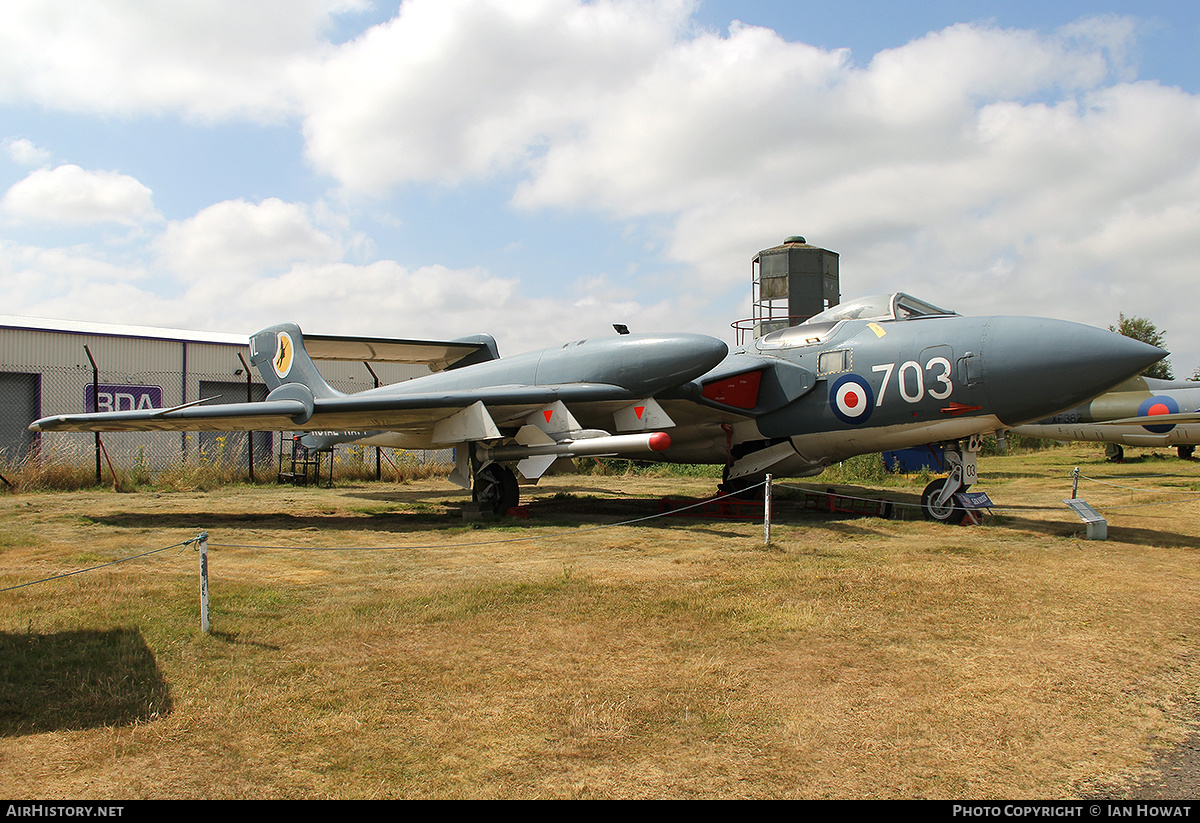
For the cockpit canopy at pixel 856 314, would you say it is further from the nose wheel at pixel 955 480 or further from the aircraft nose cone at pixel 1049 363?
the nose wheel at pixel 955 480

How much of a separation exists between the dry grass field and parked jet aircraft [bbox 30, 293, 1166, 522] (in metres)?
1.75

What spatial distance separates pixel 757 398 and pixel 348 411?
574 centimetres

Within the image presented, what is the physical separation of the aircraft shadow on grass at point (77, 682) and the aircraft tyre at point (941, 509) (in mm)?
8795

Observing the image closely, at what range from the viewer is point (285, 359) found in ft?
43.4

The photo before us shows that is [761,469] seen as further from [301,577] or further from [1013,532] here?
[301,577]

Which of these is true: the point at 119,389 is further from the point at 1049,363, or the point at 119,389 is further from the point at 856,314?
the point at 1049,363

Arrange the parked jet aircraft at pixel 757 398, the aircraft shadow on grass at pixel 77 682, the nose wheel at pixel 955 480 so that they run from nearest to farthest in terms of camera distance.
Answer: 1. the aircraft shadow on grass at pixel 77 682
2. the parked jet aircraft at pixel 757 398
3. the nose wheel at pixel 955 480

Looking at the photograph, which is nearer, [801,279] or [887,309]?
[887,309]

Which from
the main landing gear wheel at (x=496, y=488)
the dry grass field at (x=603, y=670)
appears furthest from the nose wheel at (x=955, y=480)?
the main landing gear wheel at (x=496, y=488)

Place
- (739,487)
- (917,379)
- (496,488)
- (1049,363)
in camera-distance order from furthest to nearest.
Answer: (739,487), (496,488), (917,379), (1049,363)

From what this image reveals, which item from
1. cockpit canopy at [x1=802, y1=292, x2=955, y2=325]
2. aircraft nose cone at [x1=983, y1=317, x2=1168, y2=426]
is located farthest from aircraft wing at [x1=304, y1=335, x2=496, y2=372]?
A: aircraft nose cone at [x1=983, y1=317, x2=1168, y2=426]

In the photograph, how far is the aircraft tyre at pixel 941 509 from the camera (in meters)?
9.45

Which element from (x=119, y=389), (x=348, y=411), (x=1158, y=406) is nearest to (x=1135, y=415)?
(x=1158, y=406)

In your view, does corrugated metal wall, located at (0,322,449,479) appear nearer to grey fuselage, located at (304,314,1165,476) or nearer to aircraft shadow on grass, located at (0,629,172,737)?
A: grey fuselage, located at (304,314,1165,476)
